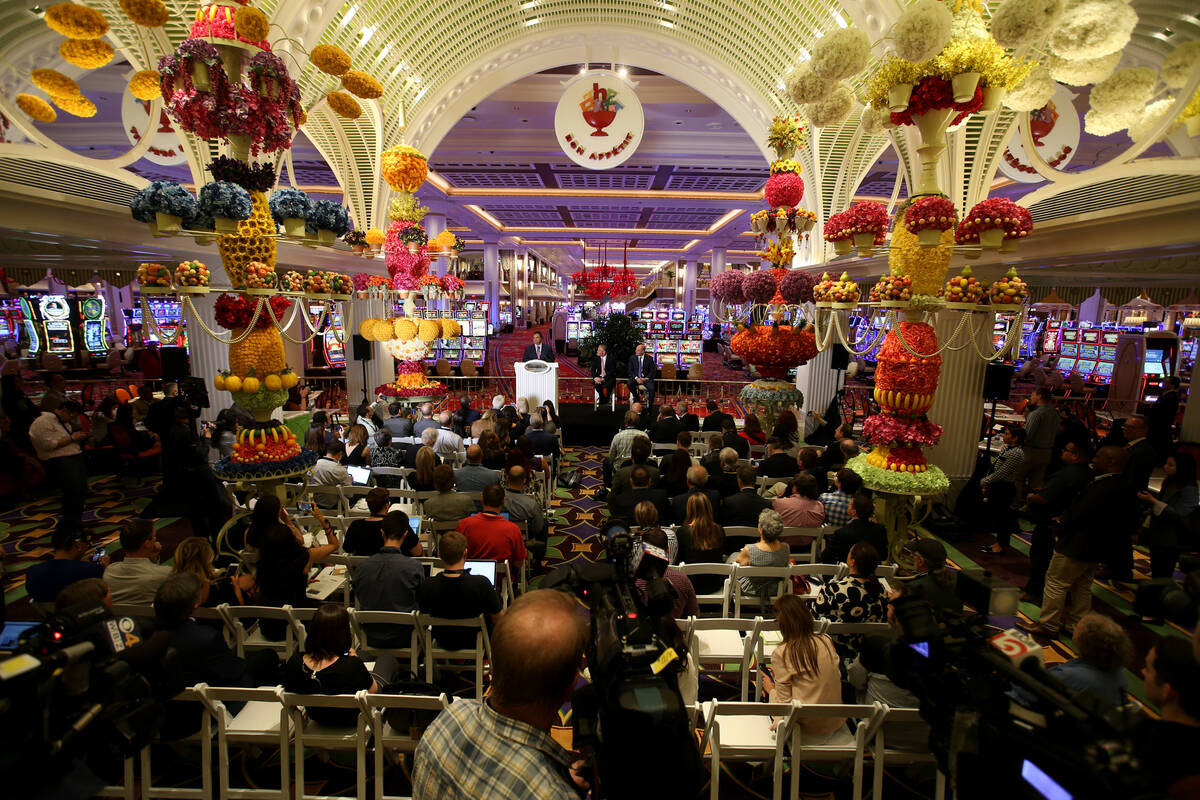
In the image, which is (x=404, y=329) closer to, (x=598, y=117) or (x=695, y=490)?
(x=598, y=117)

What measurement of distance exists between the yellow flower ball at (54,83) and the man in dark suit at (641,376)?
8.42 m

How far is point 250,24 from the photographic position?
11.8ft

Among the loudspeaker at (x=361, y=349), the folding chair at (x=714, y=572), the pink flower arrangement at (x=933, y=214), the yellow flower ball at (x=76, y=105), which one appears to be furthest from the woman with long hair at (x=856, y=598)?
the loudspeaker at (x=361, y=349)

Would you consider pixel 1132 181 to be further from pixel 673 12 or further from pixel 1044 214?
pixel 673 12

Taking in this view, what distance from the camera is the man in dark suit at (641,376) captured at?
1092 cm

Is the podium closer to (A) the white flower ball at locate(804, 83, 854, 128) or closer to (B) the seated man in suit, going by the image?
(B) the seated man in suit

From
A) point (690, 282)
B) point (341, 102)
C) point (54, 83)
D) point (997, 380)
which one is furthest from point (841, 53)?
point (690, 282)

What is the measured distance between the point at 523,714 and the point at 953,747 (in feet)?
3.74

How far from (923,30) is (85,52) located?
5.27 meters

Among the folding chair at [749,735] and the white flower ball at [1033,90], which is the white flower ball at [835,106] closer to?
the white flower ball at [1033,90]

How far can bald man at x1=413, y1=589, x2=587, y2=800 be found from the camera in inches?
55.2

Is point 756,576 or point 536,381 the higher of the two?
point 536,381

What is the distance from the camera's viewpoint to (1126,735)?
1210 mm

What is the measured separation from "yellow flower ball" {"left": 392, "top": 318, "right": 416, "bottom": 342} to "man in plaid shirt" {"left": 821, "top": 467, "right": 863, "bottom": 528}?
6556 millimetres
